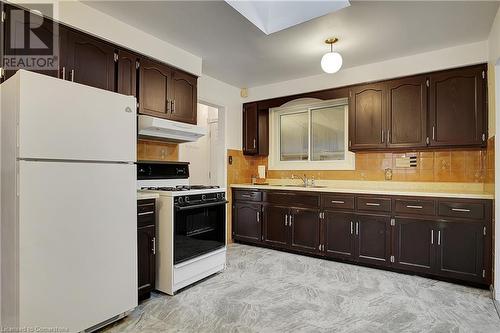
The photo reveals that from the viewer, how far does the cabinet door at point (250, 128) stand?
475 cm

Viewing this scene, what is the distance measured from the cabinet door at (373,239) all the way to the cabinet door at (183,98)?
2.34 meters

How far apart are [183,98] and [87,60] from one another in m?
1.09

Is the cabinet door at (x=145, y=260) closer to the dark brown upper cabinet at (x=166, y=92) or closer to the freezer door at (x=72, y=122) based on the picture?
the freezer door at (x=72, y=122)

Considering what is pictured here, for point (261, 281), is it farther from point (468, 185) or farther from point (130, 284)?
point (468, 185)

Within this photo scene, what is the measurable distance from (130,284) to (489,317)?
8.94ft

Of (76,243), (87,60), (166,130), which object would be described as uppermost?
(87,60)

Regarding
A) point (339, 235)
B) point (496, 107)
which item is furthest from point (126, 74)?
point (496, 107)

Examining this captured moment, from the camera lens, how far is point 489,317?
7.35 ft

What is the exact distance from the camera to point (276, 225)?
13.5 ft

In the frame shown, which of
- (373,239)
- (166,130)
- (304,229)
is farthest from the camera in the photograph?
(304,229)

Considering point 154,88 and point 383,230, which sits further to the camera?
point 383,230

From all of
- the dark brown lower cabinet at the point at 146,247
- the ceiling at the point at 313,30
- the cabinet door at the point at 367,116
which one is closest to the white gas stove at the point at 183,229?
the dark brown lower cabinet at the point at 146,247

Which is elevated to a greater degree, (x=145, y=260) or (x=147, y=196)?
(x=147, y=196)

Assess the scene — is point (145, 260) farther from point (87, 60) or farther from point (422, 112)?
point (422, 112)
